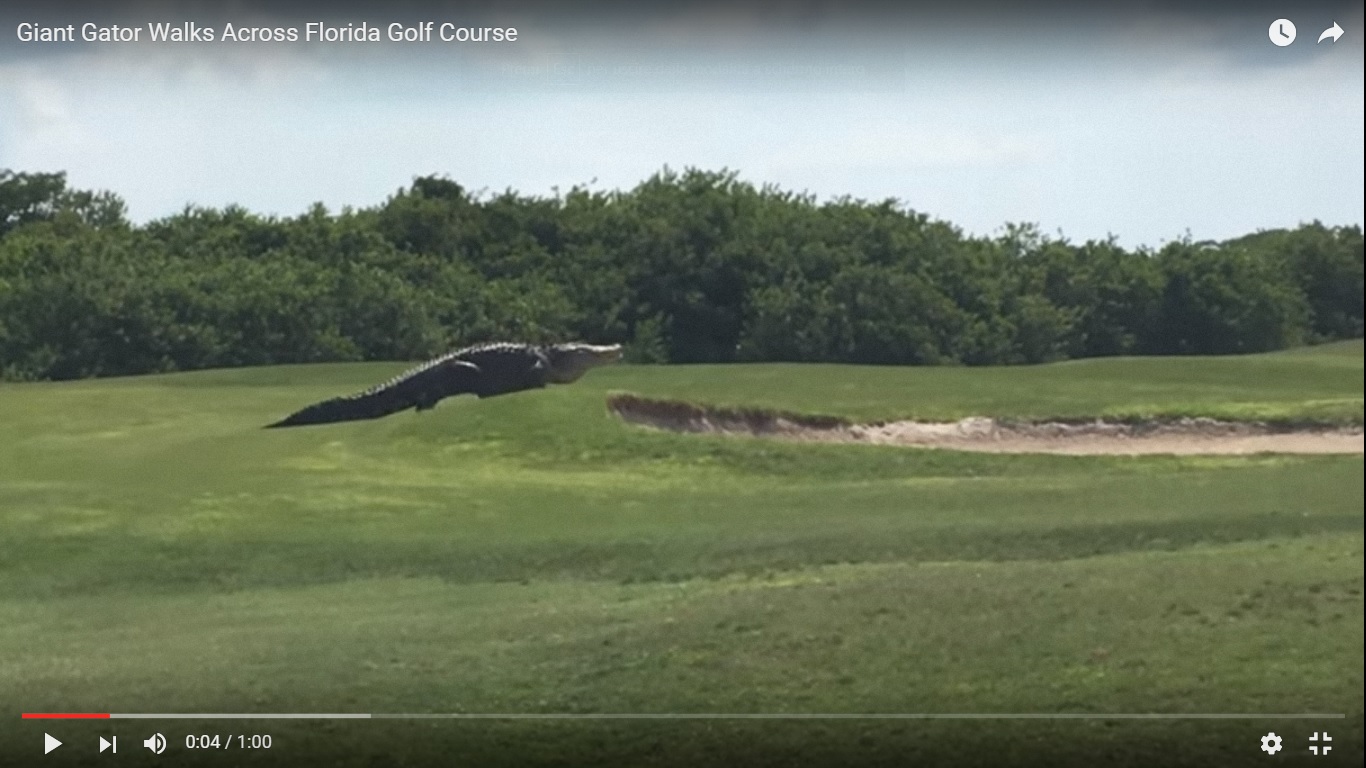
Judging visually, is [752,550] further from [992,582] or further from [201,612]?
[201,612]

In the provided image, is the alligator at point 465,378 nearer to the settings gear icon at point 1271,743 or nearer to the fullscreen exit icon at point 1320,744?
the settings gear icon at point 1271,743

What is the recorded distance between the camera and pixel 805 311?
6.68m

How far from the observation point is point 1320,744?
5227mm

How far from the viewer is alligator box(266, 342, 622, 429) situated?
7.21 metres

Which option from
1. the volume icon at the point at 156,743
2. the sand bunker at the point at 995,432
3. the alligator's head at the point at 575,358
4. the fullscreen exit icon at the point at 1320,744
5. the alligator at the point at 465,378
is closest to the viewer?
the fullscreen exit icon at the point at 1320,744

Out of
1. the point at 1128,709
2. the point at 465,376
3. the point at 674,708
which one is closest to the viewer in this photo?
the point at 1128,709

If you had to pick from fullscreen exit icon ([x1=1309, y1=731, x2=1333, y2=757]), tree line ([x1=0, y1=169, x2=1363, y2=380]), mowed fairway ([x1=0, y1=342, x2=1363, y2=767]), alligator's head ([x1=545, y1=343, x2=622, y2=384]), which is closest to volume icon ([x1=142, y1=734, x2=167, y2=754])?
mowed fairway ([x1=0, y1=342, x2=1363, y2=767])

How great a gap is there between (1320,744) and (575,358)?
3106 mm

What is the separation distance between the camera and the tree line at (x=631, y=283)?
20.2ft

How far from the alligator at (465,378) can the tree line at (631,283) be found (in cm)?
10

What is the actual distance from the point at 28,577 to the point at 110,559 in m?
0.34

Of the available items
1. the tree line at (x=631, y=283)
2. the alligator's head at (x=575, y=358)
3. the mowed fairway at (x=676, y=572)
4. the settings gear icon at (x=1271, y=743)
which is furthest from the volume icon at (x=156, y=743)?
the settings gear icon at (x=1271, y=743)

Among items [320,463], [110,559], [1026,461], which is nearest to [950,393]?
[1026,461]

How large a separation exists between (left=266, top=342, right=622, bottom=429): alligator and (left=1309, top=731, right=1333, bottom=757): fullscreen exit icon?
114 inches
